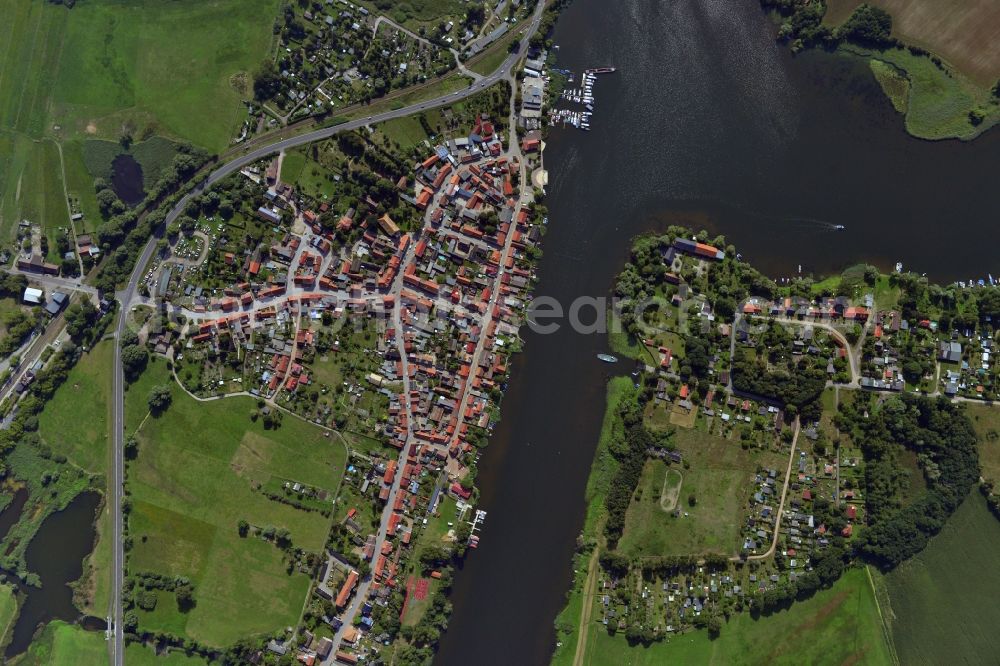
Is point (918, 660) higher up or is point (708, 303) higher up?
point (708, 303)

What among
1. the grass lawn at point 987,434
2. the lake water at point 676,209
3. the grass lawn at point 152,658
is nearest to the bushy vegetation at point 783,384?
the lake water at point 676,209

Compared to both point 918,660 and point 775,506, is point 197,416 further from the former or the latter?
point 918,660

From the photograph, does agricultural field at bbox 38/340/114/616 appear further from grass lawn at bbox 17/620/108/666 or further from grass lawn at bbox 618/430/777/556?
grass lawn at bbox 618/430/777/556

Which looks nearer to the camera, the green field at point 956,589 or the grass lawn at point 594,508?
the green field at point 956,589

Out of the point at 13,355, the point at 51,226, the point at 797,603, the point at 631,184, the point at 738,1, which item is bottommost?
the point at 797,603

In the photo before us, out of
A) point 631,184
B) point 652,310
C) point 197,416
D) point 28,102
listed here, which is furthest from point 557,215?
point 28,102

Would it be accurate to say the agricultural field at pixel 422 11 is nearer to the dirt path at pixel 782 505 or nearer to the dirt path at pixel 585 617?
the dirt path at pixel 782 505

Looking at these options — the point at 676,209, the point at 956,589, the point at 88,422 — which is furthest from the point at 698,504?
the point at 88,422
